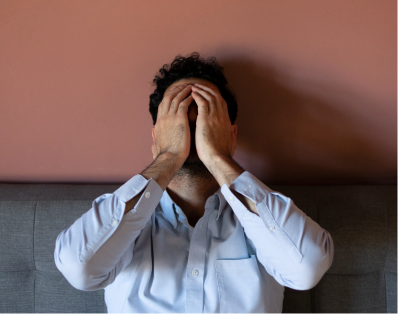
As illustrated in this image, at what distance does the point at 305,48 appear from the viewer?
134cm

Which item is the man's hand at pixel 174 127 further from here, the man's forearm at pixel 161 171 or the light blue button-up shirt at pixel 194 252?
the light blue button-up shirt at pixel 194 252

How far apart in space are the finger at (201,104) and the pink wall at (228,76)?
0.28m

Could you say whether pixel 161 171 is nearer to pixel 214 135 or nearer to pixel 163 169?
pixel 163 169

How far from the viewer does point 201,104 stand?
1.16m

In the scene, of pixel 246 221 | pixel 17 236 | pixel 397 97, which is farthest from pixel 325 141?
pixel 17 236

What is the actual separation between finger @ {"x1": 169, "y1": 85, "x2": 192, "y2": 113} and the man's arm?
0.19 m

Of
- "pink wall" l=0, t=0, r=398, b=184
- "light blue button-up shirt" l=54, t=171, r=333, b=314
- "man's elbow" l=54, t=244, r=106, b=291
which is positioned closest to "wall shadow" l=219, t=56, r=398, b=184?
"pink wall" l=0, t=0, r=398, b=184

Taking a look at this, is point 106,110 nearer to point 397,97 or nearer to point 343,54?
point 343,54

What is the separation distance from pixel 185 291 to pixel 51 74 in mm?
1062

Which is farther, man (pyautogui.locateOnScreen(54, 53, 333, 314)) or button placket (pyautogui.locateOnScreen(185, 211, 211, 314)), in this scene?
button placket (pyautogui.locateOnScreen(185, 211, 211, 314))

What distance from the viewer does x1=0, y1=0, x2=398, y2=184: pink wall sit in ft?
4.32

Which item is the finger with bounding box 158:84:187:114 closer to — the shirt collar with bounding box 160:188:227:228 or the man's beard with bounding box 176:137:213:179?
the man's beard with bounding box 176:137:213:179

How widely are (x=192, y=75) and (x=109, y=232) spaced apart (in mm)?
699

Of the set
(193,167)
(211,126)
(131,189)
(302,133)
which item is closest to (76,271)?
(131,189)
